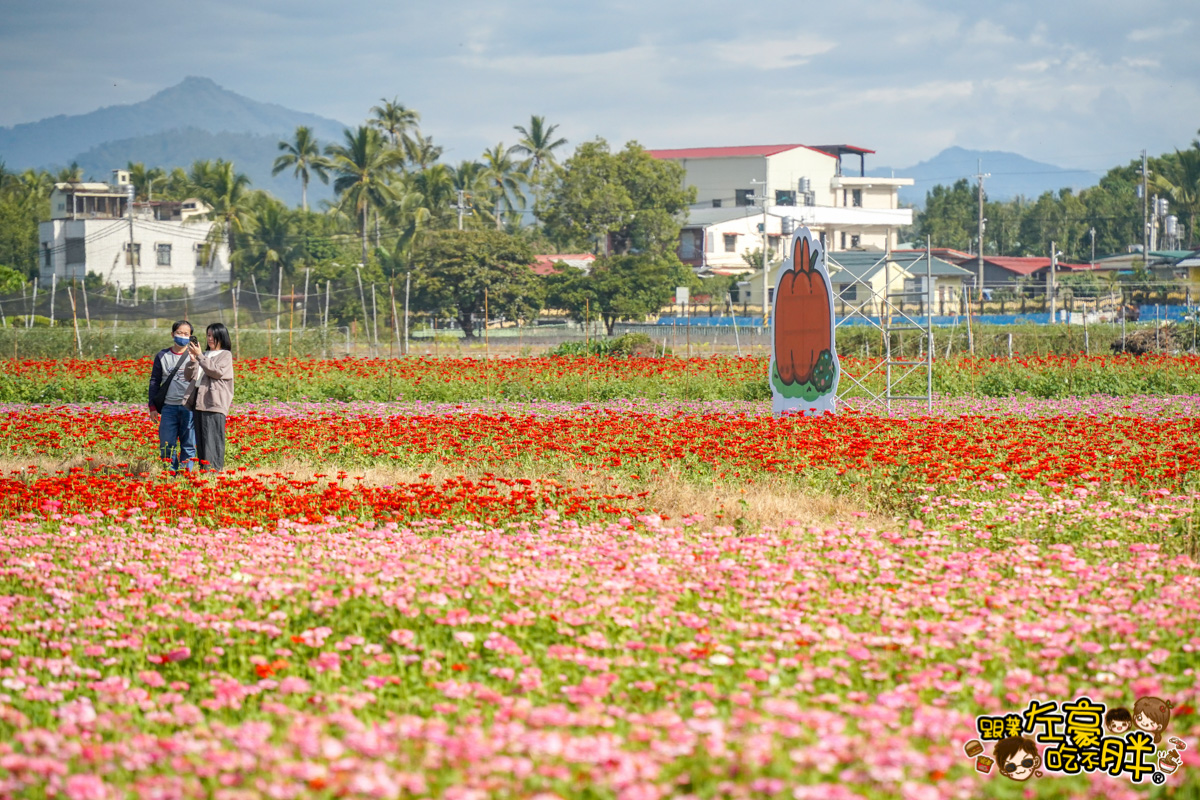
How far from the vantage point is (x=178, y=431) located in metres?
10.5

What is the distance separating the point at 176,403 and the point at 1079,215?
72821mm

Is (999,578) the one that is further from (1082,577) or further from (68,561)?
(68,561)

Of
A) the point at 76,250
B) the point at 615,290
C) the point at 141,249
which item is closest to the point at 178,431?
the point at 615,290

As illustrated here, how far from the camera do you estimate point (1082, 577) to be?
6.06 meters

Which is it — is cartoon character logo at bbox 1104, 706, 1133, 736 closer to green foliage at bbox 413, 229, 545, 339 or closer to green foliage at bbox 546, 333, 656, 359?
green foliage at bbox 546, 333, 656, 359

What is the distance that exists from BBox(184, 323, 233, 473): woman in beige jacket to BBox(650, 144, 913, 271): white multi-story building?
196 feet

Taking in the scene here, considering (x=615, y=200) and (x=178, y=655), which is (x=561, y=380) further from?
(x=615, y=200)

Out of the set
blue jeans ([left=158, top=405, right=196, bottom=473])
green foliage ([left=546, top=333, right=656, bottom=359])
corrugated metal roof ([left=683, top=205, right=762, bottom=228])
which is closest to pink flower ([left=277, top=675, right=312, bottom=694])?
blue jeans ([left=158, top=405, right=196, bottom=473])

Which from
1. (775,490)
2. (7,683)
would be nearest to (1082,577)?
(775,490)

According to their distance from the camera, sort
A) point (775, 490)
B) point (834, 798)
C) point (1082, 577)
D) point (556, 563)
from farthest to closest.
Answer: point (775, 490), point (556, 563), point (1082, 577), point (834, 798)

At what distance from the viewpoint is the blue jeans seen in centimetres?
1043

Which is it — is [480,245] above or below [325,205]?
below

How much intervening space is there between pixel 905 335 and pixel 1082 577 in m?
24.8

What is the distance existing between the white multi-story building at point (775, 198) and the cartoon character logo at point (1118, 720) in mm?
65439
